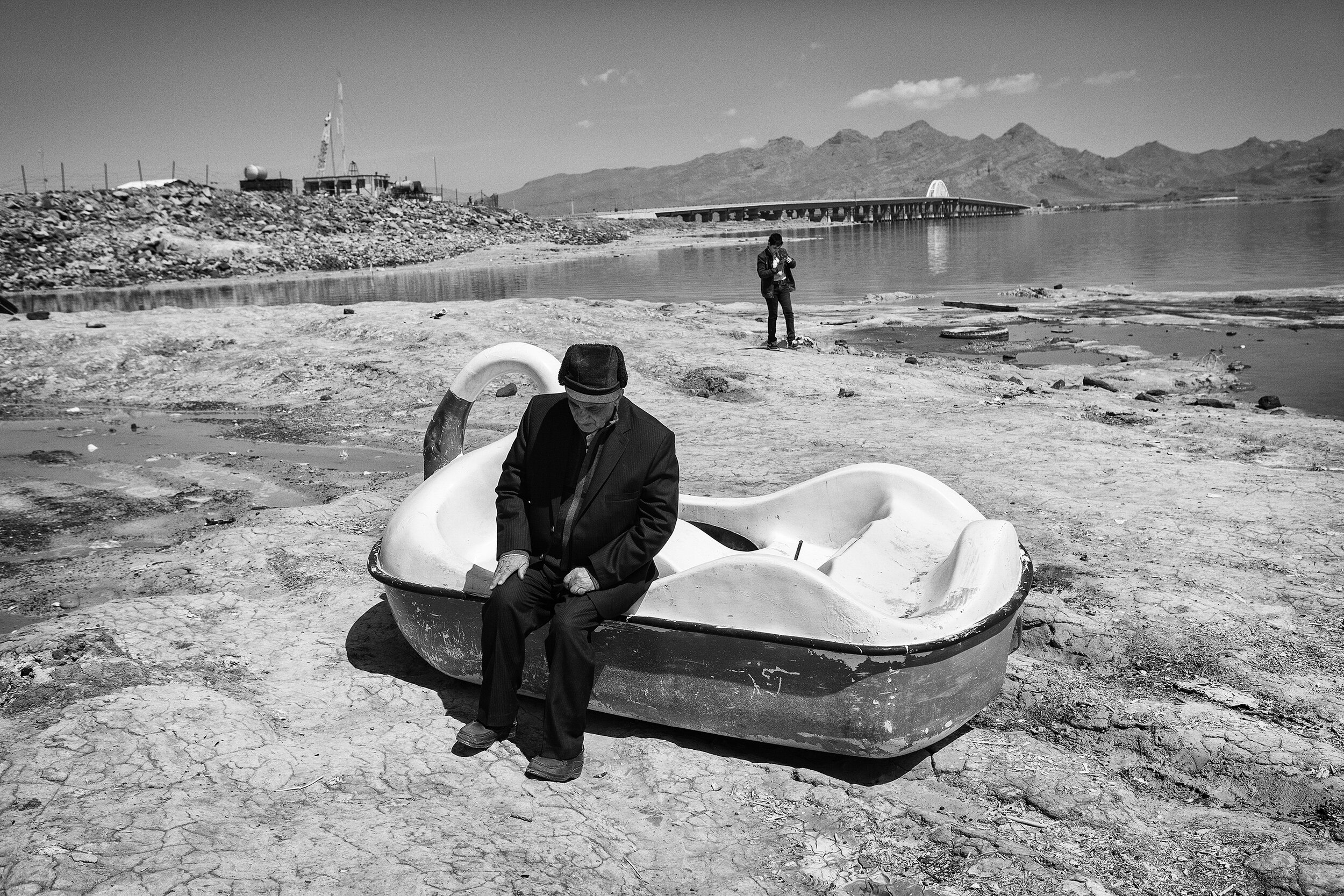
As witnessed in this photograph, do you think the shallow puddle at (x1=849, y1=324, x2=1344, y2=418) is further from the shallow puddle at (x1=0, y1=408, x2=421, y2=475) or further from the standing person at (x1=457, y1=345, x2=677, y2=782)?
the standing person at (x1=457, y1=345, x2=677, y2=782)

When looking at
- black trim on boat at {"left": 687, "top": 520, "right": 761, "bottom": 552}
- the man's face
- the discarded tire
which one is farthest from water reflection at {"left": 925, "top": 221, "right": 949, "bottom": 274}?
the man's face

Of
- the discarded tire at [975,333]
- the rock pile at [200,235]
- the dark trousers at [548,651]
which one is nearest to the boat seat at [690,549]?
the dark trousers at [548,651]

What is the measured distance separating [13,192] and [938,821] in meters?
52.4

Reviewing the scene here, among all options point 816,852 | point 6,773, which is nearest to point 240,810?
point 6,773

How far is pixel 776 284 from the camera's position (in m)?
14.0

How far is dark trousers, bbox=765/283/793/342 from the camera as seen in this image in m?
14.0

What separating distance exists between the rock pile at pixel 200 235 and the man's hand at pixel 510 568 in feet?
96.5

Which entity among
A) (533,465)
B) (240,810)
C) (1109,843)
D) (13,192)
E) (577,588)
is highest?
(13,192)

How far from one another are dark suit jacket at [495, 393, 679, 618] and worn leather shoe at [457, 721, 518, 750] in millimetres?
671

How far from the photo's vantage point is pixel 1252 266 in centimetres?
2975

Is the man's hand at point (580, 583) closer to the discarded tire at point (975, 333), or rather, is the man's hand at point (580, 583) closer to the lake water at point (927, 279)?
the lake water at point (927, 279)

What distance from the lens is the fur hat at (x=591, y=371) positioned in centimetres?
357

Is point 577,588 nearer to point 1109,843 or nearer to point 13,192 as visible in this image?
point 1109,843

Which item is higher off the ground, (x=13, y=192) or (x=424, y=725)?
(x=13, y=192)
